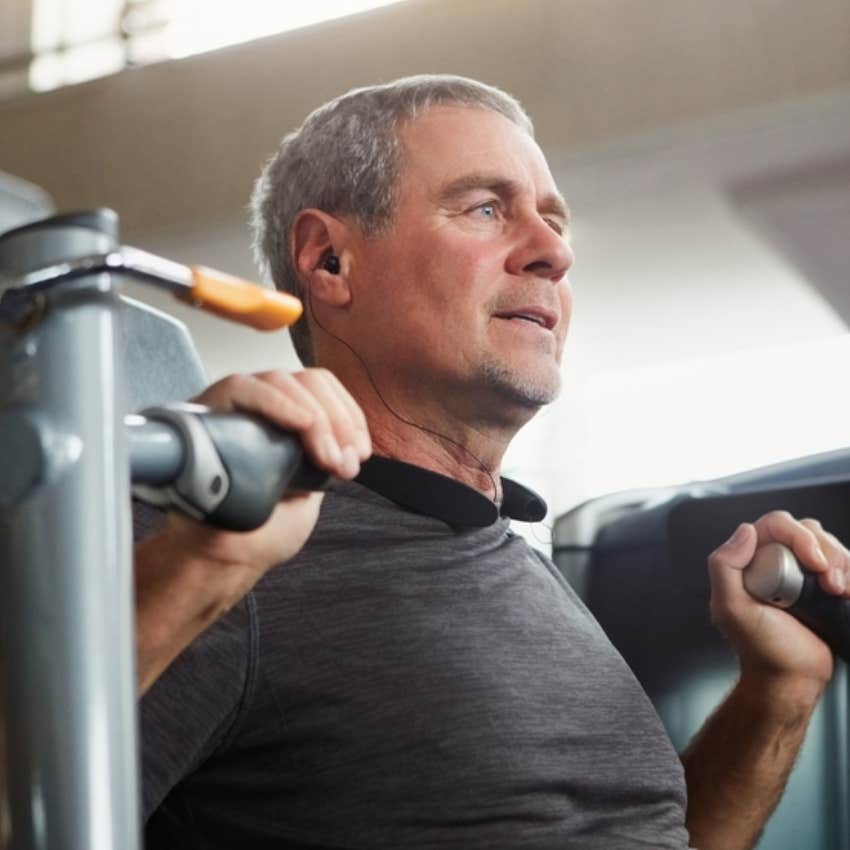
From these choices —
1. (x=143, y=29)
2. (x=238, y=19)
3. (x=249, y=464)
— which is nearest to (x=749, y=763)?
(x=249, y=464)

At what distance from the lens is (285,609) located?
917mm

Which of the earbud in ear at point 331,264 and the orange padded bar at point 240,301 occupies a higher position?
the earbud in ear at point 331,264

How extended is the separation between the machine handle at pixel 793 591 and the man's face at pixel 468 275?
0.21 metres

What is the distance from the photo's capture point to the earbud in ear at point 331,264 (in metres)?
1.23

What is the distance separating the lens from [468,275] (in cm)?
117

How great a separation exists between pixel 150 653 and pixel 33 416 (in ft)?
0.96

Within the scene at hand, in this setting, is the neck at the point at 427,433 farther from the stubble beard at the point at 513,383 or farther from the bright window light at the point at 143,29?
the bright window light at the point at 143,29

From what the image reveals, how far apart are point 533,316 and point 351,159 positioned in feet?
0.71

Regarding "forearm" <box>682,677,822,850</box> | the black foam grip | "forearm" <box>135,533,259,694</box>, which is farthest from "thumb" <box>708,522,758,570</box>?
the black foam grip

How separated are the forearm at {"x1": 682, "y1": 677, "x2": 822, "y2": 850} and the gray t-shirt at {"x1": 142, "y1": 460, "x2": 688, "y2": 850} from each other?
0.19m

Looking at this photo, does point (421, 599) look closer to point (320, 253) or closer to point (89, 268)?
point (320, 253)

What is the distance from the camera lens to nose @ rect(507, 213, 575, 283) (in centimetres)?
118

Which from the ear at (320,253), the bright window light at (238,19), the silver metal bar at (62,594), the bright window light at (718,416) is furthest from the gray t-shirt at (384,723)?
the bright window light at (238,19)

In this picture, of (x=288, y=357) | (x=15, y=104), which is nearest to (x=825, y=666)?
(x=288, y=357)
